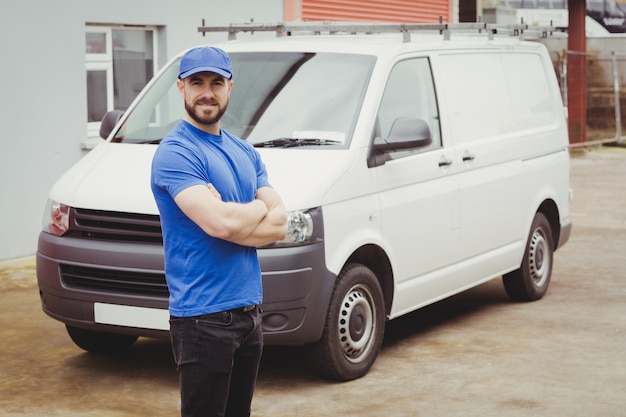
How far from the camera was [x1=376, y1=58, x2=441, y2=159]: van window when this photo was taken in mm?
7473

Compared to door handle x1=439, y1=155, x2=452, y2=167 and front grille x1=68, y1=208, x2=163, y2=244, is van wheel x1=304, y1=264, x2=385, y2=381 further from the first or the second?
door handle x1=439, y1=155, x2=452, y2=167

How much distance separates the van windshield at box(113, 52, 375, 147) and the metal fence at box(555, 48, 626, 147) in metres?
19.6

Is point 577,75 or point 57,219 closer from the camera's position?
point 57,219

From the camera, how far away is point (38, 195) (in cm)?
1152

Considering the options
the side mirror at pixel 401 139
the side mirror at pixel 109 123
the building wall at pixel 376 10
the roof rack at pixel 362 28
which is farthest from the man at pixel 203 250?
the building wall at pixel 376 10

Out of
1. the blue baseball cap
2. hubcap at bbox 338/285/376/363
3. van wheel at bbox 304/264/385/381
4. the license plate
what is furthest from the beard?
hubcap at bbox 338/285/376/363

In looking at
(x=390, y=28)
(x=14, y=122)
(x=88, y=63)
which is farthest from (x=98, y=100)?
(x=390, y=28)

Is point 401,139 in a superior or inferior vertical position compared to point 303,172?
superior

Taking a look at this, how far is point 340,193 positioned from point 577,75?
65.8ft

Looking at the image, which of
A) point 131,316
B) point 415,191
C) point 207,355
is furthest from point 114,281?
point 207,355

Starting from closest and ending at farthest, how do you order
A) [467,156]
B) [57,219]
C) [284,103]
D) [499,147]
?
[57,219]
[284,103]
[467,156]
[499,147]

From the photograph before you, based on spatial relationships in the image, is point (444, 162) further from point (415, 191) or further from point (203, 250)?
point (203, 250)

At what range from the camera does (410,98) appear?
7.76 metres

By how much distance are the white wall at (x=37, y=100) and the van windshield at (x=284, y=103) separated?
3.63 m
